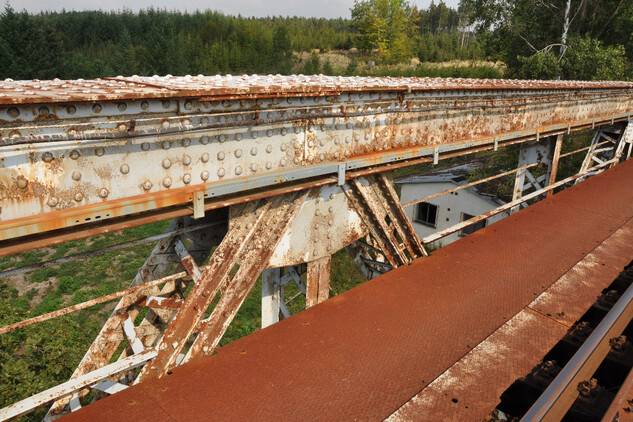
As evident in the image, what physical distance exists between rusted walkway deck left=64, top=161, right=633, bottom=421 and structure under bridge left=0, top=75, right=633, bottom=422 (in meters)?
0.02

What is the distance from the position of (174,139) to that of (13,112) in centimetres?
86

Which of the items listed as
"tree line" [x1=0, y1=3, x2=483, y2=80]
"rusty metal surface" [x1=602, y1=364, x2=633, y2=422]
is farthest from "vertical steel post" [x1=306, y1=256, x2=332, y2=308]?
"tree line" [x1=0, y1=3, x2=483, y2=80]

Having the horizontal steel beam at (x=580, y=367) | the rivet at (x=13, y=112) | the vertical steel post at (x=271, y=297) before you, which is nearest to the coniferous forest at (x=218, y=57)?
the vertical steel post at (x=271, y=297)

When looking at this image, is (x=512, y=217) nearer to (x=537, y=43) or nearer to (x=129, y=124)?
(x=129, y=124)

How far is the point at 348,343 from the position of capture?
9.91ft

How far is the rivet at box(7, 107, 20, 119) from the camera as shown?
2.11 meters

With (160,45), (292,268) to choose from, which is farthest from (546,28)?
(160,45)

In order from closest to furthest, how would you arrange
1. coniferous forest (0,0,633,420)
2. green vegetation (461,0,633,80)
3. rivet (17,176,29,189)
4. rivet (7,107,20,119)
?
rivet (7,107,20,119), rivet (17,176,29,189), coniferous forest (0,0,633,420), green vegetation (461,0,633,80)

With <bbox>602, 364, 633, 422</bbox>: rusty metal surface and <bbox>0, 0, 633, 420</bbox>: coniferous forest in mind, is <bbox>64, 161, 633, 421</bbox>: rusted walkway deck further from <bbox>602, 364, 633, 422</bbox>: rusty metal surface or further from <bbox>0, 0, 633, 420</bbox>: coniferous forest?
<bbox>0, 0, 633, 420</bbox>: coniferous forest

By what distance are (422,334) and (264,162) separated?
1.75m

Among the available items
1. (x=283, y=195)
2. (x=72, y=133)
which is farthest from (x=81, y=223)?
(x=283, y=195)

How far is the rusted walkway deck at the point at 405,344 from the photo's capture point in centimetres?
243

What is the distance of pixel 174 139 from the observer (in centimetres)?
275

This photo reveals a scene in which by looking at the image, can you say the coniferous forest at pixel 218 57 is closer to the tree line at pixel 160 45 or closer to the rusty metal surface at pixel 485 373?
the tree line at pixel 160 45
